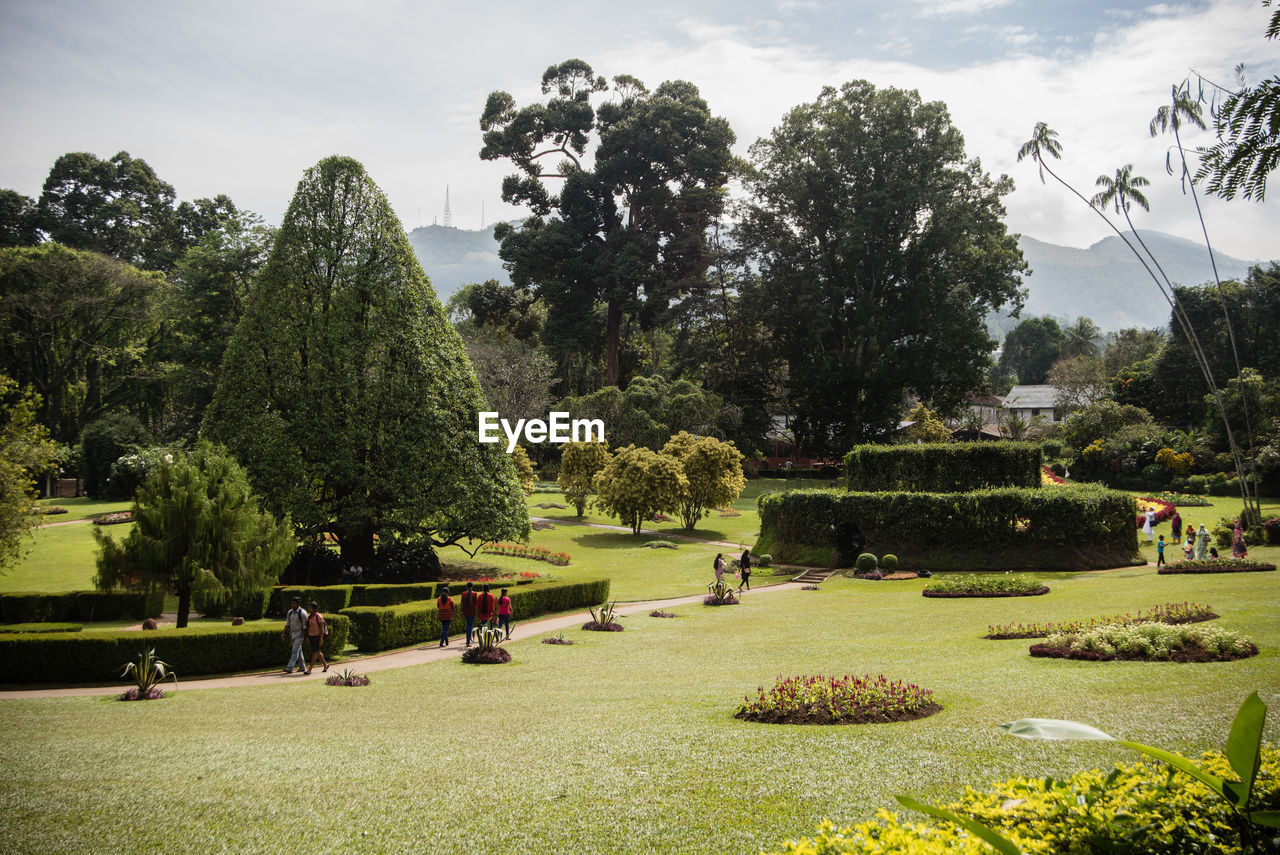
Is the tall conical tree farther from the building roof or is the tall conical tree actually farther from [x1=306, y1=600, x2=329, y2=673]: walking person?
the building roof

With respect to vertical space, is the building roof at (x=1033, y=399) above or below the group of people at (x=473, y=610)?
above

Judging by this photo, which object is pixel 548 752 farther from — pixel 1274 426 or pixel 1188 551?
pixel 1274 426

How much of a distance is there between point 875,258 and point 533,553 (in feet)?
128

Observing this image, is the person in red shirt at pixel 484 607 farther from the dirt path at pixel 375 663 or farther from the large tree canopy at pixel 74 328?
the large tree canopy at pixel 74 328

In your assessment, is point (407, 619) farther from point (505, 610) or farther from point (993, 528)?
point (993, 528)

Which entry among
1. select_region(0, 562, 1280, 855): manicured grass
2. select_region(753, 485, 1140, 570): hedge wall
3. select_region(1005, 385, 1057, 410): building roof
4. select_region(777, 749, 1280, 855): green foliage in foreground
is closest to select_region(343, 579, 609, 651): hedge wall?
select_region(0, 562, 1280, 855): manicured grass

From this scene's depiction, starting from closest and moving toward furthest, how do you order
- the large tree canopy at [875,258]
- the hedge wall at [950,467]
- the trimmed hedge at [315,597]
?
the trimmed hedge at [315,597], the hedge wall at [950,467], the large tree canopy at [875,258]

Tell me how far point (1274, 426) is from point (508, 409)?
49828mm

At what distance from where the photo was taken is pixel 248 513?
20234mm

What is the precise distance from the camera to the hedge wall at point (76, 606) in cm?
2041

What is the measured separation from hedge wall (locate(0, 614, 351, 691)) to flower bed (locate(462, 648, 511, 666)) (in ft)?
11.7

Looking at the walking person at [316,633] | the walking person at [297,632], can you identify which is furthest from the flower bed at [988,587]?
the walking person at [297,632]

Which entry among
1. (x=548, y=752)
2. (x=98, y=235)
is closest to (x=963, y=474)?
(x=548, y=752)

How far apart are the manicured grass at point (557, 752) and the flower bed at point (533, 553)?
17807 millimetres
